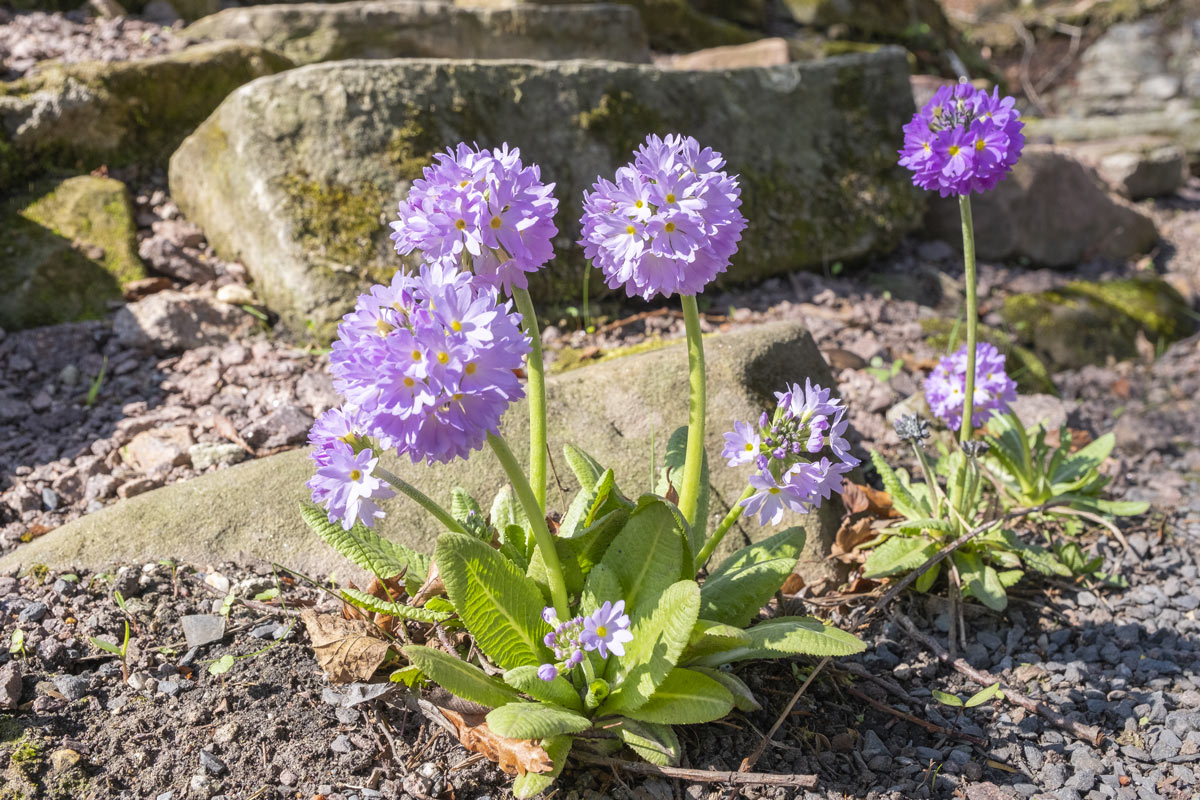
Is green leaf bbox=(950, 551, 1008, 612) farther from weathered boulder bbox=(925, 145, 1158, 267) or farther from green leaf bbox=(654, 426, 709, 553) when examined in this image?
weathered boulder bbox=(925, 145, 1158, 267)

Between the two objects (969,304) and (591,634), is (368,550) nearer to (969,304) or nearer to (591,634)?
(591,634)

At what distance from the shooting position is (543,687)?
1914mm

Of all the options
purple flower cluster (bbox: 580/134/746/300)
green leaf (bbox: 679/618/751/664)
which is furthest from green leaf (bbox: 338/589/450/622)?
purple flower cluster (bbox: 580/134/746/300)

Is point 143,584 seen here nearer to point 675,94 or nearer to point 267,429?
point 267,429

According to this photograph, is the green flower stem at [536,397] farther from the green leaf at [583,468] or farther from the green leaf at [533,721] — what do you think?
the green leaf at [533,721]

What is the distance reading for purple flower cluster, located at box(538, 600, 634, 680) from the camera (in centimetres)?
178

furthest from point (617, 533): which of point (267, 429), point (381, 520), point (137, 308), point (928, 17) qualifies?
point (928, 17)

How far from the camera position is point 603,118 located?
4.56 m

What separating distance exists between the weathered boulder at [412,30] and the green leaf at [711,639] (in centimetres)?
473

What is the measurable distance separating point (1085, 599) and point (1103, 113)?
1007 centimetres

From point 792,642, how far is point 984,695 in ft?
2.62

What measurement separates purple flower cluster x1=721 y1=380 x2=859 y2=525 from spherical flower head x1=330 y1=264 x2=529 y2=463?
0.62 m

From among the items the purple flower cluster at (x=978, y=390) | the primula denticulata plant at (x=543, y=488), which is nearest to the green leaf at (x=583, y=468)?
the primula denticulata plant at (x=543, y=488)

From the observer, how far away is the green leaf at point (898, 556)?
267cm
